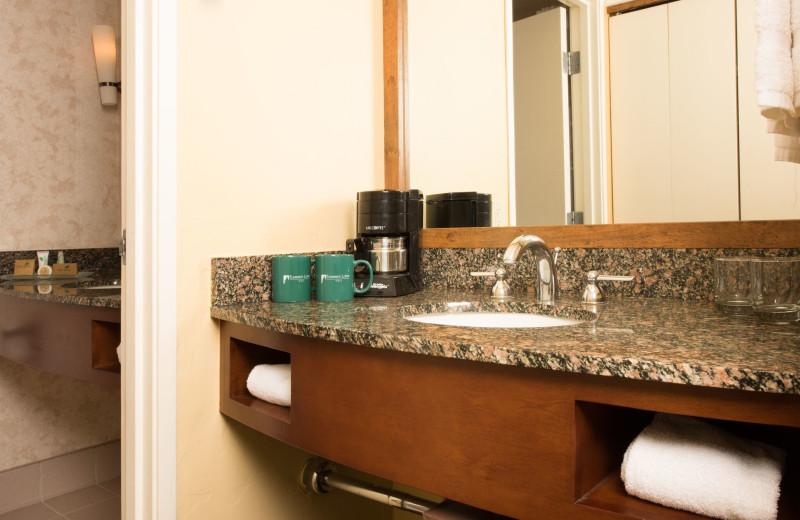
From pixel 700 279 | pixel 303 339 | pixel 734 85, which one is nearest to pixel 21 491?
pixel 303 339

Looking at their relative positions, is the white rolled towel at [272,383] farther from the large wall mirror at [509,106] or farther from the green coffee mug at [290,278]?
the large wall mirror at [509,106]

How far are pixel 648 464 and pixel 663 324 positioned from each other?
0.28m

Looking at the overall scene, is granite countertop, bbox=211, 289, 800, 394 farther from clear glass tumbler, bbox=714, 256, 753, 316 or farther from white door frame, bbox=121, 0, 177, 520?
white door frame, bbox=121, 0, 177, 520

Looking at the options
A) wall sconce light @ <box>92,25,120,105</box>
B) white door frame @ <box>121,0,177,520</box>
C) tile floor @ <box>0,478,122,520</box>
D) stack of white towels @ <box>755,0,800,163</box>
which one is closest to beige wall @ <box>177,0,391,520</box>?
white door frame @ <box>121,0,177,520</box>

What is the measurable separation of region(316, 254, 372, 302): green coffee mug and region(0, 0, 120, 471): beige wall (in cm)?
158

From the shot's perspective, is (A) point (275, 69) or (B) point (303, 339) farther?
(A) point (275, 69)

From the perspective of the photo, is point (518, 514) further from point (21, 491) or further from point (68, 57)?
point (68, 57)

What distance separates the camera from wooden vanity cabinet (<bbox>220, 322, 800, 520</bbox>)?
0.59m

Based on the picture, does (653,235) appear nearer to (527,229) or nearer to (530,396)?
(527,229)

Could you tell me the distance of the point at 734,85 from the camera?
1039mm

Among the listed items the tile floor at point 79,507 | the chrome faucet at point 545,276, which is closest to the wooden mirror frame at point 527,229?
the chrome faucet at point 545,276

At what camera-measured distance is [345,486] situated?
1238mm

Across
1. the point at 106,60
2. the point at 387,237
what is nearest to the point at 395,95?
the point at 387,237

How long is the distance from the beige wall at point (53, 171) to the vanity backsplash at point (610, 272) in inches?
58.2
